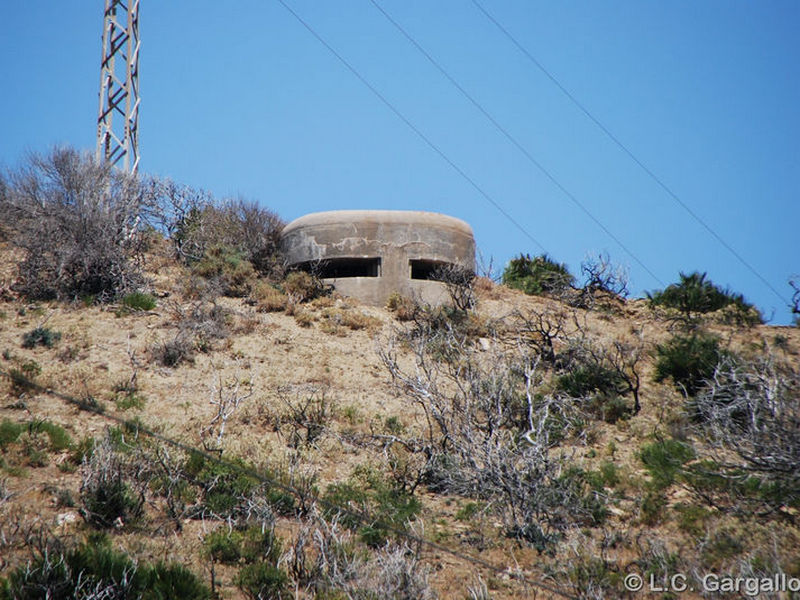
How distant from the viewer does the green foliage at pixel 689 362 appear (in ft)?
43.6

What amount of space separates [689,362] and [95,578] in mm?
10651

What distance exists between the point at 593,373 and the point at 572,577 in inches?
243

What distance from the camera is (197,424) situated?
1073 centimetres

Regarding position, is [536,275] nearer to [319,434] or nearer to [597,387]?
[597,387]

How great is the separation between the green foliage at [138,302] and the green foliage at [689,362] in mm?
9879

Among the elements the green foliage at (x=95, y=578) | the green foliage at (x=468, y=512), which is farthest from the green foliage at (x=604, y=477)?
the green foliage at (x=95, y=578)

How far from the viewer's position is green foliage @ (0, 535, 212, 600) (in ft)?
20.4

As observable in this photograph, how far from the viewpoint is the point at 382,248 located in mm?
16719

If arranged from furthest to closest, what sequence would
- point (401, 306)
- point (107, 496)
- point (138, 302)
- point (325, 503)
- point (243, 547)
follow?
point (401, 306) < point (138, 302) < point (325, 503) < point (107, 496) < point (243, 547)

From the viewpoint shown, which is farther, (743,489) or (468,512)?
(743,489)

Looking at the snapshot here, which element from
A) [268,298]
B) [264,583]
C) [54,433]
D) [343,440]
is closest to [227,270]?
[268,298]

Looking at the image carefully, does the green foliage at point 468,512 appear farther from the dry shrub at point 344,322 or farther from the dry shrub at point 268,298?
the dry shrub at point 268,298

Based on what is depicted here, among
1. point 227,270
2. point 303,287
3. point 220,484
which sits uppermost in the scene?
A: point 227,270

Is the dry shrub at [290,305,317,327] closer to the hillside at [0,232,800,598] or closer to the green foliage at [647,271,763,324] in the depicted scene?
the hillside at [0,232,800,598]
